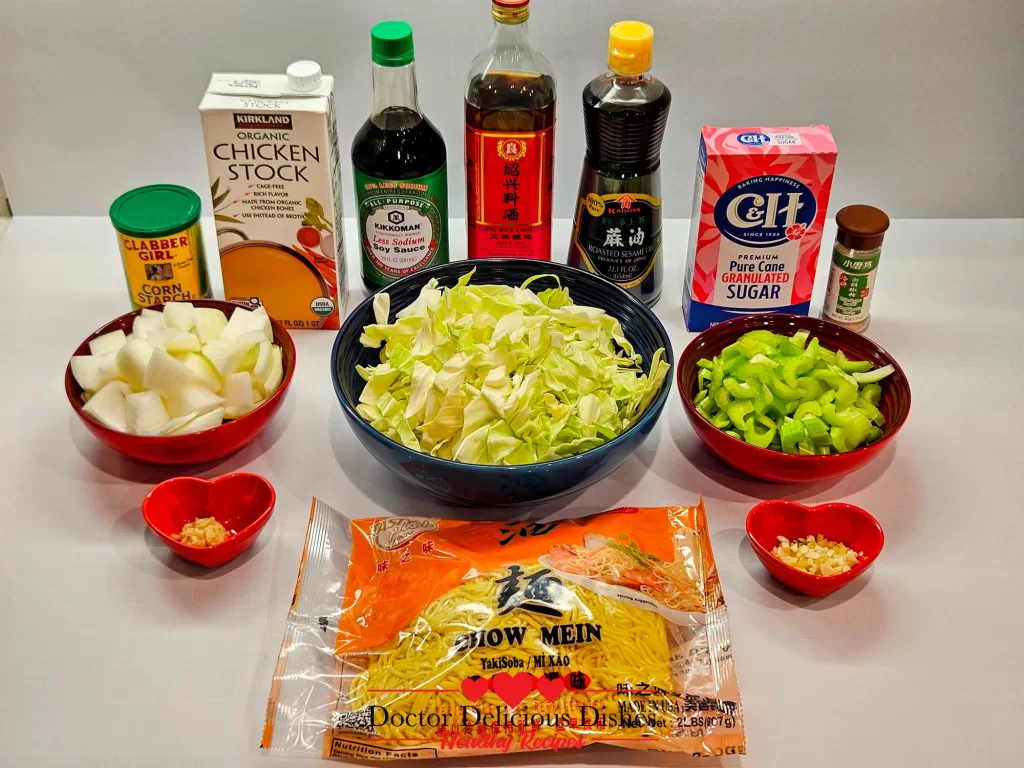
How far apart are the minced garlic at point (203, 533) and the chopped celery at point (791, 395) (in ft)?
1.95

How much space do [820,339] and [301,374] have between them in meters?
0.71

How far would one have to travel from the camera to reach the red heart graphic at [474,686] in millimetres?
989

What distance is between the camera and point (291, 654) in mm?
1033

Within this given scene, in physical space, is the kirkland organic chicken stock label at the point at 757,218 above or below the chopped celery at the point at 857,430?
above

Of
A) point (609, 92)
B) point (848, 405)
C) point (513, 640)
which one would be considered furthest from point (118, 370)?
point (848, 405)

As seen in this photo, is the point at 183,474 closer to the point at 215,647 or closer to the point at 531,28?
the point at 215,647

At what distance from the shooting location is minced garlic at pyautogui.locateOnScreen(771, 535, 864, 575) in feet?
3.73

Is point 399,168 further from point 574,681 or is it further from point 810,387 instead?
point 574,681

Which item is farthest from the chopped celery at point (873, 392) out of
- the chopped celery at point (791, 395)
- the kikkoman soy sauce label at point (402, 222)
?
the kikkoman soy sauce label at point (402, 222)

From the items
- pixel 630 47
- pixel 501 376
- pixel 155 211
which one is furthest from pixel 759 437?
pixel 155 211

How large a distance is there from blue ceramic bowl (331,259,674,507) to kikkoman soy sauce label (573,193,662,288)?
0.37ft

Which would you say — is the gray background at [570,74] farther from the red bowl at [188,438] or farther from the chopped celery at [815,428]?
the chopped celery at [815,428]

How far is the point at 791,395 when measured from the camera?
126 centimetres

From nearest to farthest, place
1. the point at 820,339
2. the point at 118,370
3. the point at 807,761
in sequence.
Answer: the point at 807,761 < the point at 118,370 < the point at 820,339
